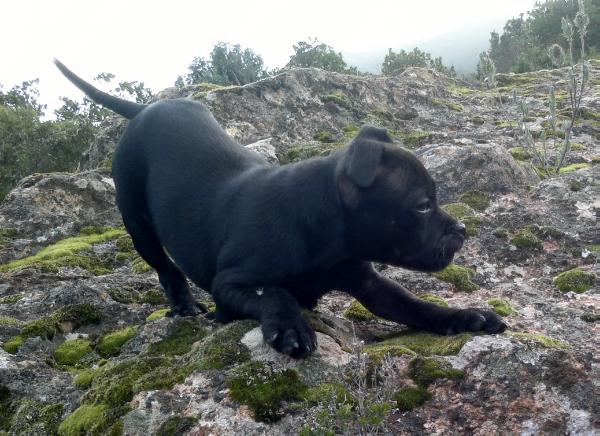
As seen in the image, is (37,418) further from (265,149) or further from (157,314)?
(265,149)

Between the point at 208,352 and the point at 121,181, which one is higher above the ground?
the point at 121,181

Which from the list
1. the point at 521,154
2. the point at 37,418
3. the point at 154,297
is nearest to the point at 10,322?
the point at 154,297

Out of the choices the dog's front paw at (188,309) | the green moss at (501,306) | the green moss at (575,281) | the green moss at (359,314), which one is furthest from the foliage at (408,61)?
the green moss at (501,306)

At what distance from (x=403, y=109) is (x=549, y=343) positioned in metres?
9.87

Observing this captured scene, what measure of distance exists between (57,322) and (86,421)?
220 centimetres

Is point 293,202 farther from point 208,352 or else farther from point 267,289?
point 208,352

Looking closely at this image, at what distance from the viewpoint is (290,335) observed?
360 cm

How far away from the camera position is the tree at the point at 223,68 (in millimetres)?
25703

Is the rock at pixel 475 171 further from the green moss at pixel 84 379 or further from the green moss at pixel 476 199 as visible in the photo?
the green moss at pixel 84 379

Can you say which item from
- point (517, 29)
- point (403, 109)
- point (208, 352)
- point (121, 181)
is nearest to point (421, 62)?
point (517, 29)

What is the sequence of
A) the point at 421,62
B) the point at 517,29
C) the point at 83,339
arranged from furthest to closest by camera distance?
the point at 517,29 → the point at 421,62 → the point at 83,339

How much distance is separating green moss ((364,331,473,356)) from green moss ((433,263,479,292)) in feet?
4.17

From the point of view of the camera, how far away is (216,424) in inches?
125

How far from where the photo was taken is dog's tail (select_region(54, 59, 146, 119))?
662 centimetres
